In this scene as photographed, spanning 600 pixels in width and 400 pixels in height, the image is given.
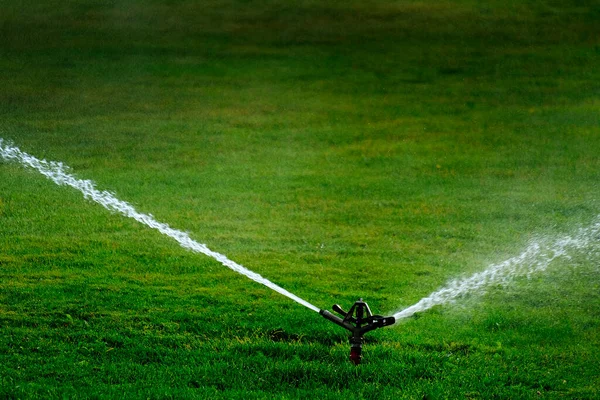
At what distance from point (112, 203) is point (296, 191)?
211cm

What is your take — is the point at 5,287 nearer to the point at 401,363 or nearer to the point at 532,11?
the point at 401,363

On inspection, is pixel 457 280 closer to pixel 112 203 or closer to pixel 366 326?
pixel 366 326

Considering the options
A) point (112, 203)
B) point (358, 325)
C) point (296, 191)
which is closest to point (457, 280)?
point (358, 325)

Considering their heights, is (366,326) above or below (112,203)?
below

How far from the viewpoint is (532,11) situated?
48.8 ft

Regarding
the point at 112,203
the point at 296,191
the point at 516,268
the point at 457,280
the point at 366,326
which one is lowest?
the point at 366,326

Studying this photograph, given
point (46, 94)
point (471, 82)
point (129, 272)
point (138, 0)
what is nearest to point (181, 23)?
point (138, 0)

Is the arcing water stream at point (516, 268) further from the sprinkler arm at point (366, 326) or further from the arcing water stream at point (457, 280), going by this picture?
the sprinkler arm at point (366, 326)

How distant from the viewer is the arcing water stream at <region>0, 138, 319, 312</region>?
251 inches

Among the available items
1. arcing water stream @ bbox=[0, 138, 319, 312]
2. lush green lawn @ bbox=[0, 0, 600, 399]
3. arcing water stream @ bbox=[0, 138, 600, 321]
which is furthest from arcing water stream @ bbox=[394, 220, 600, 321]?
arcing water stream @ bbox=[0, 138, 319, 312]

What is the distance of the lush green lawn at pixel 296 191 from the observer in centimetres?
489

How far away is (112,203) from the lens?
8422 millimetres

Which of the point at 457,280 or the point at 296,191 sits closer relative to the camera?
the point at 457,280

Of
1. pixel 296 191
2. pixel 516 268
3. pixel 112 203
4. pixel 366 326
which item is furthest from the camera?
pixel 296 191
